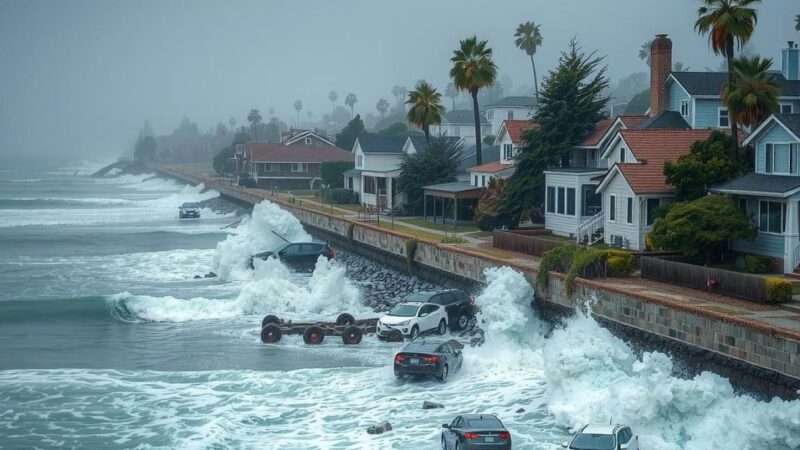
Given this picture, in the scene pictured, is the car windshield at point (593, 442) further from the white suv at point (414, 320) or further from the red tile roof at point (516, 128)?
the red tile roof at point (516, 128)

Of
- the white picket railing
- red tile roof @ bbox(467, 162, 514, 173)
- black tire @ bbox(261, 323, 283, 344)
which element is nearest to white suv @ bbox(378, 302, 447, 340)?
black tire @ bbox(261, 323, 283, 344)

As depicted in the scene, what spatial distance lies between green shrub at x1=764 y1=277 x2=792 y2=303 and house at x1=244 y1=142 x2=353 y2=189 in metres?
93.4

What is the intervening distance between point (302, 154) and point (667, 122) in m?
73.3

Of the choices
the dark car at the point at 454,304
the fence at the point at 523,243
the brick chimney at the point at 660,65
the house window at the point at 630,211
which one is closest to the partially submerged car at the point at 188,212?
the brick chimney at the point at 660,65

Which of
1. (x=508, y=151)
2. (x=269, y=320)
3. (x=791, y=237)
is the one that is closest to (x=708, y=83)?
(x=508, y=151)

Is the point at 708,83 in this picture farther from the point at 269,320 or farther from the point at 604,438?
the point at 604,438

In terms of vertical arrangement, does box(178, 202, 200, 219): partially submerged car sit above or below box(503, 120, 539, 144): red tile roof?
below

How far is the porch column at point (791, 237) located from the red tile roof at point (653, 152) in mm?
7162

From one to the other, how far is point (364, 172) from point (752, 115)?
44506mm

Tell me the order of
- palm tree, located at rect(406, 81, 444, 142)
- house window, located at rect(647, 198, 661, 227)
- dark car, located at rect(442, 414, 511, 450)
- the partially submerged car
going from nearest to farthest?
1. dark car, located at rect(442, 414, 511, 450)
2. house window, located at rect(647, 198, 661, 227)
3. palm tree, located at rect(406, 81, 444, 142)
4. the partially submerged car

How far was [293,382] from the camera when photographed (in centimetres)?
3197

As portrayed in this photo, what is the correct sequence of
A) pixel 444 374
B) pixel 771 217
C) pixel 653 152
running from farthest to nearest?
pixel 653 152
pixel 771 217
pixel 444 374

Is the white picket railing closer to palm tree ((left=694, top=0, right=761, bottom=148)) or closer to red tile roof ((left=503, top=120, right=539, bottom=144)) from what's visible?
palm tree ((left=694, top=0, right=761, bottom=148))

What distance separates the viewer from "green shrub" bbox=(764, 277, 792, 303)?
29.4 metres
